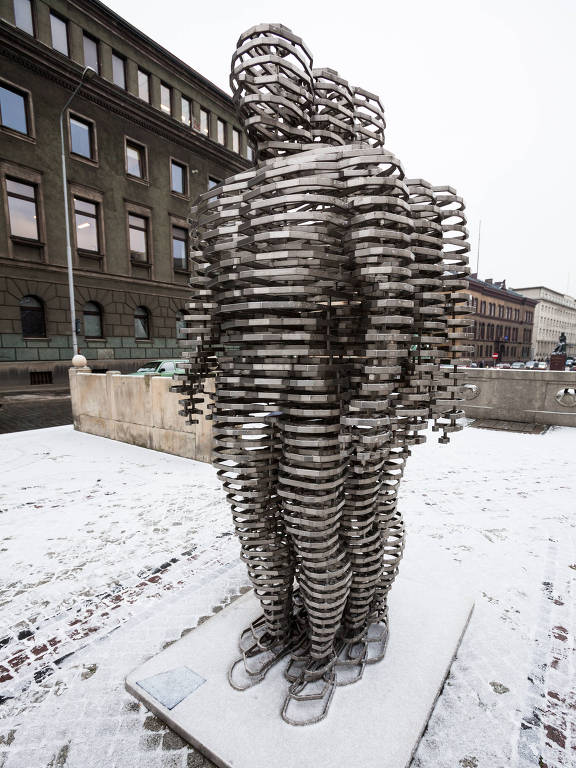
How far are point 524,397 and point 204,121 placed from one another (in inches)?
946

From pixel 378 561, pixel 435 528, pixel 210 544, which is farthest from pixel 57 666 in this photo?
pixel 435 528

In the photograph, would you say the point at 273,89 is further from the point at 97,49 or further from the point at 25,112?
the point at 97,49

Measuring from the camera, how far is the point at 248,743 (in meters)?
1.68

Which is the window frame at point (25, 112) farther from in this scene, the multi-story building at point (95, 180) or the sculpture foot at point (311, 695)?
the sculpture foot at point (311, 695)

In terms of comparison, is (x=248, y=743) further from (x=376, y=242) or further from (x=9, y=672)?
(x=376, y=242)

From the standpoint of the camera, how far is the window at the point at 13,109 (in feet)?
50.5

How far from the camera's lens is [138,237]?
20.2m

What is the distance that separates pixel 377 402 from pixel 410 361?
0.54 meters

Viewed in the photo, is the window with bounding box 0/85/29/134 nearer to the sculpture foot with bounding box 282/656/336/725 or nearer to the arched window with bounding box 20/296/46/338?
the arched window with bounding box 20/296/46/338

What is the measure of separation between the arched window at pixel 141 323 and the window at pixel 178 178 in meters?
7.36

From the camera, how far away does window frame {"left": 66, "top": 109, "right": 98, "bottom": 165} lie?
17203 millimetres

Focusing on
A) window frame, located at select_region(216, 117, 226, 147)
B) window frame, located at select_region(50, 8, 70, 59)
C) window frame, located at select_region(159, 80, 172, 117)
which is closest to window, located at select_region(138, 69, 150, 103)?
window frame, located at select_region(159, 80, 172, 117)

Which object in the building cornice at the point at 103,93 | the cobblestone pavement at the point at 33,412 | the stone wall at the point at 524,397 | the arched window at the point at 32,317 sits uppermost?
the building cornice at the point at 103,93

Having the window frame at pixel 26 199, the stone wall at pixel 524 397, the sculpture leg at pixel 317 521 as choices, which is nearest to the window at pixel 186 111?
the window frame at pixel 26 199
